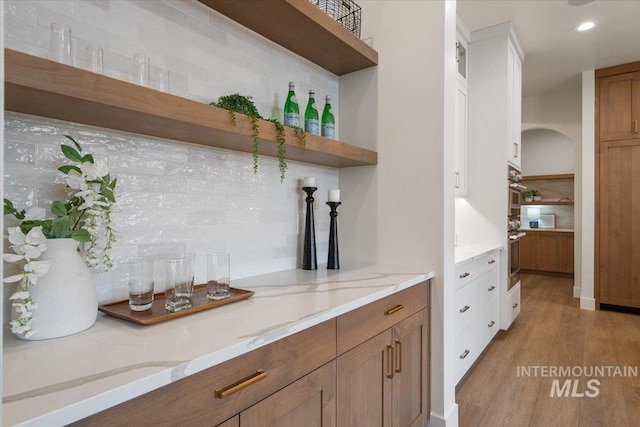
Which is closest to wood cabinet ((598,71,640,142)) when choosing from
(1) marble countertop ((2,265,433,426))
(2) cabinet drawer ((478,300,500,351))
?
(2) cabinet drawer ((478,300,500,351))

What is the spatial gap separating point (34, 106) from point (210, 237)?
72 cm

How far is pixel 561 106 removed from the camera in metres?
5.09

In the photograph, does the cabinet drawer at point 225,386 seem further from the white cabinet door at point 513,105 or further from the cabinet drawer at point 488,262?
the white cabinet door at point 513,105

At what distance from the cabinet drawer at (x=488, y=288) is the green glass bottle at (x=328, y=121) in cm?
170

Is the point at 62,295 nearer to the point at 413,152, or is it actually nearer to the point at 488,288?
the point at 413,152

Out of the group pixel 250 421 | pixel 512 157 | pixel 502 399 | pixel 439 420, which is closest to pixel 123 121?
A: pixel 250 421

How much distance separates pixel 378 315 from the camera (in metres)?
1.40

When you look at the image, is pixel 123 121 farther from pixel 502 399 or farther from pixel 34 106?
pixel 502 399

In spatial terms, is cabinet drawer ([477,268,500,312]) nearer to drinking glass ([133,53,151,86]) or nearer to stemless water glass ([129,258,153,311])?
stemless water glass ([129,258,153,311])

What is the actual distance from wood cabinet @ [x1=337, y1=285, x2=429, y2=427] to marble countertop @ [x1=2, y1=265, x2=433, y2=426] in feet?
0.54

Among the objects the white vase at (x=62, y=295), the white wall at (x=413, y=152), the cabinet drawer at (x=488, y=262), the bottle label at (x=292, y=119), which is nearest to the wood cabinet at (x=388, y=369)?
the white wall at (x=413, y=152)

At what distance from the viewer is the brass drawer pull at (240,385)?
2.68ft

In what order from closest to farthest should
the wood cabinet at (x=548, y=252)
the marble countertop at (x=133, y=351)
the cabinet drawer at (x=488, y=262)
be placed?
the marble countertop at (x=133, y=351), the cabinet drawer at (x=488, y=262), the wood cabinet at (x=548, y=252)

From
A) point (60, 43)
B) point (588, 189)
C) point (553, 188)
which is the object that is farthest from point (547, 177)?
point (60, 43)
